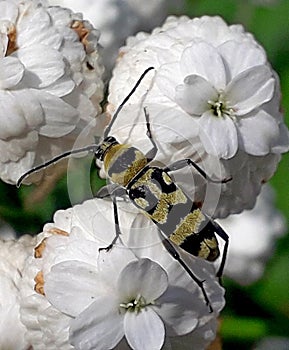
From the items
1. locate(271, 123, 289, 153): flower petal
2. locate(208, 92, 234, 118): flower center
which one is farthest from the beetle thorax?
locate(271, 123, 289, 153): flower petal

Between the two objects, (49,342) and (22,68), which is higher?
(22,68)

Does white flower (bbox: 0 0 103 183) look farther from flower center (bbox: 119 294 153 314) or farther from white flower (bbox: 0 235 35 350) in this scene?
flower center (bbox: 119 294 153 314)

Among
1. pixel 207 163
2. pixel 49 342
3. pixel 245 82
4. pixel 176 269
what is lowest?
pixel 49 342

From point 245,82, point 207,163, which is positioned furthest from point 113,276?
point 245,82

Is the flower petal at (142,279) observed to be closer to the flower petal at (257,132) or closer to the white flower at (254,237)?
the flower petal at (257,132)

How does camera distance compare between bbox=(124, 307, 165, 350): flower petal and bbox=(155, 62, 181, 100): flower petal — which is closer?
bbox=(124, 307, 165, 350): flower petal

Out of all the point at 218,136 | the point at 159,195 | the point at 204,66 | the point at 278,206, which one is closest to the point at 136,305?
the point at 159,195

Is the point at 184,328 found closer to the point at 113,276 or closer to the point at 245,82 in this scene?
the point at 113,276

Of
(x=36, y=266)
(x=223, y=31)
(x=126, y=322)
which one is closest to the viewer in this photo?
(x=126, y=322)

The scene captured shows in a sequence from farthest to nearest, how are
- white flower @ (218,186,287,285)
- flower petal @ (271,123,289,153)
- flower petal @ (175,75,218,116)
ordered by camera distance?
white flower @ (218,186,287,285) < flower petal @ (271,123,289,153) < flower petal @ (175,75,218,116)
